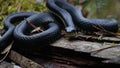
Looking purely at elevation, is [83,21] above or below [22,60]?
above

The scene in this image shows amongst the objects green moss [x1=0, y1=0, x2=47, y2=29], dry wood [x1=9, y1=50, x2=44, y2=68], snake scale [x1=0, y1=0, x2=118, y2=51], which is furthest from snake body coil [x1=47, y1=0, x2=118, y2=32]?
dry wood [x1=9, y1=50, x2=44, y2=68]

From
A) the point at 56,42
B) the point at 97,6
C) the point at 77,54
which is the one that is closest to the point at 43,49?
→ the point at 56,42

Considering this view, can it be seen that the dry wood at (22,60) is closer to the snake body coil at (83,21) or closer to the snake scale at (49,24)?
the snake scale at (49,24)

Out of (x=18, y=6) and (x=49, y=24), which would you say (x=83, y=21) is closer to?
(x=49, y=24)

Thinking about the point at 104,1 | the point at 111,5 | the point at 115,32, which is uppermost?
the point at 115,32

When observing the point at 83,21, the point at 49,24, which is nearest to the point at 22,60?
the point at 49,24

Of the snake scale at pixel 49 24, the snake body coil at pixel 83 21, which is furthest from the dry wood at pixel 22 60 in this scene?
the snake body coil at pixel 83 21

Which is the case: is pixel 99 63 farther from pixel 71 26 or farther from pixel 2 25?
pixel 2 25
